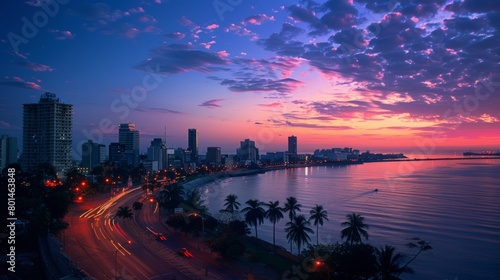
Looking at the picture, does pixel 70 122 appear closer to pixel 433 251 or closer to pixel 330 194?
pixel 330 194

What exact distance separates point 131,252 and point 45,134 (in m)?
50.3

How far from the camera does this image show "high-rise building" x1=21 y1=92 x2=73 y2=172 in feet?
190

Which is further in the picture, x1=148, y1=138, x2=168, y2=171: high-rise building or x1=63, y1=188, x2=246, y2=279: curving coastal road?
x1=148, y1=138, x2=168, y2=171: high-rise building

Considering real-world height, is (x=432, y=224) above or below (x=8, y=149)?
below

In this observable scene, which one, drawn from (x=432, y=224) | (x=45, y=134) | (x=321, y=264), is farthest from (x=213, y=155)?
(x=321, y=264)

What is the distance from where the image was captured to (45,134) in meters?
58.2

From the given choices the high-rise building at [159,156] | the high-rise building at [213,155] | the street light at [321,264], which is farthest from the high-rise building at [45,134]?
the high-rise building at [213,155]

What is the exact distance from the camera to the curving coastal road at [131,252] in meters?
14.1

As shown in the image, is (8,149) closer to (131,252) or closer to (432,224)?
(131,252)

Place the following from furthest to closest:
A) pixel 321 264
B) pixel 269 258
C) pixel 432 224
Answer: pixel 432 224 < pixel 269 258 < pixel 321 264

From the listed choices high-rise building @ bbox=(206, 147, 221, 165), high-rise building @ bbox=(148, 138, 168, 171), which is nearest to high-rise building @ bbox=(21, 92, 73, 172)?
high-rise building @ bbox=(148, 138, 168, 171)

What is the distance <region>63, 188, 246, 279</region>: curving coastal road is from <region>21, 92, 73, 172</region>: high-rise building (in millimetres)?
38727

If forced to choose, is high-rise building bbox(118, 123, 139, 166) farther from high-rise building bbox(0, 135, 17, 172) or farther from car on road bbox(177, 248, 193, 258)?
car on road bbox(177, 248, 193, 258)

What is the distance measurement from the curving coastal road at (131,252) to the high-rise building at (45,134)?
127 feet
